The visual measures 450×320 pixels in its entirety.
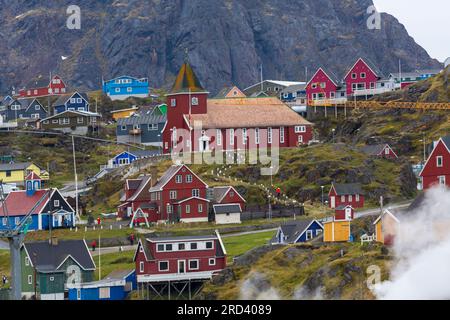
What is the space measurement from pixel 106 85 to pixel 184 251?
95.8 meters

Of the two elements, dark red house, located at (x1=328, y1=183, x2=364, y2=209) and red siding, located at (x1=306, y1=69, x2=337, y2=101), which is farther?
red siding, located at (x1=306, y1=69, x2=337, y2=101)

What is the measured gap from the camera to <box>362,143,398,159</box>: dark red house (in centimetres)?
11300

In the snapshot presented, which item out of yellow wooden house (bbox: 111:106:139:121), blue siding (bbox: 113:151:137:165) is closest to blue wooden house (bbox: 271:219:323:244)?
blue siding (bbox: 113:151:137:165)

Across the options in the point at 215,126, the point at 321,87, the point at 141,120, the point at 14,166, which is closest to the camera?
the point at 215,126

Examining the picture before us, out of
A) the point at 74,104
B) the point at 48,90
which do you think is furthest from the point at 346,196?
the point at 48,90

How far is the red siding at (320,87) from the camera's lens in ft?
476

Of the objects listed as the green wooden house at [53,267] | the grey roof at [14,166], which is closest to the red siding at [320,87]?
the grey roof at [14,166]

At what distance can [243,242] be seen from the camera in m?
87.1

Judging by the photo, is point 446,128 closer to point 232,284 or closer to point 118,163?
point 118,163

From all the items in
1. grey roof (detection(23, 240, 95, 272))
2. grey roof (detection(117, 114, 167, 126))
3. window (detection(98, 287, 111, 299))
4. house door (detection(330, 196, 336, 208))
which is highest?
grey roof (detection(117, 114, 167, 126))

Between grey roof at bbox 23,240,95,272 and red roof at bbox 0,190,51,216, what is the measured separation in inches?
671

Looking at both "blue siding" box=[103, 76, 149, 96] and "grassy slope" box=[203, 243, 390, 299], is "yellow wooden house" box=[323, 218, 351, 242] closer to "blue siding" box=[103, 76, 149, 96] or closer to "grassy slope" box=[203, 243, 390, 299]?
"grassy slope" box=[203, 243, 390, 299]

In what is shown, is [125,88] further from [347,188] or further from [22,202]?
[347,188]

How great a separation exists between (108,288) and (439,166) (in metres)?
23.0
